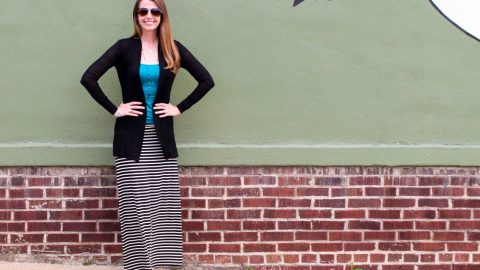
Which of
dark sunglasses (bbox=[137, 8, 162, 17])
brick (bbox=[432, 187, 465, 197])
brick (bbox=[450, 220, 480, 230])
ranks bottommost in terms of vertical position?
brick (bbox=[450, 220, 480, 230])

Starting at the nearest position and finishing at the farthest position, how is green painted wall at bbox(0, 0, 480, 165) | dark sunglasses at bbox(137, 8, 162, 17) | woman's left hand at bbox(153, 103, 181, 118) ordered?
dark sunglasses at bbox(137, 8, 162, 17) → woman's left hand at bbox(153, 103, 181, 118) → green painted wall at bbox(0, 0, 480, 165)

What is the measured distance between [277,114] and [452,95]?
4.00 feet

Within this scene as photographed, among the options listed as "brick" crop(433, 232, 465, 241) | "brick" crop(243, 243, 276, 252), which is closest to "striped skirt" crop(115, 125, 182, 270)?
"brick" crop(243, 243, 276, 252)

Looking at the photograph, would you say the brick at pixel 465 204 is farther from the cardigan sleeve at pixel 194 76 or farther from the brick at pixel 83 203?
the brick at pixel 83 203

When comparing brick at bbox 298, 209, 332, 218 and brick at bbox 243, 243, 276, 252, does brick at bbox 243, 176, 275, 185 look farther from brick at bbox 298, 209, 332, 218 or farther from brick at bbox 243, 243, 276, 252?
brick at bbox 243, 243, 276, 252

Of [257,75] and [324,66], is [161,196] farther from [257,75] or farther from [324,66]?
[324,66]

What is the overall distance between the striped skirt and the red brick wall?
0.34 meters

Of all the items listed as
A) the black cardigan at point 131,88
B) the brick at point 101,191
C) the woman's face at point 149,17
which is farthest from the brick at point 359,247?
the woman's face at point 149,17

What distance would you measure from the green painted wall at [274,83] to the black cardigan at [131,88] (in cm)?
37

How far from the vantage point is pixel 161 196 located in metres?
4.19

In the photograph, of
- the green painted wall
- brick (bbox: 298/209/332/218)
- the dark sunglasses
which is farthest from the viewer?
brick (bbox: 298/209/332/218)

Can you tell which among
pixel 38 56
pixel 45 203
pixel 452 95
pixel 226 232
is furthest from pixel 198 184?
pixel 452 95

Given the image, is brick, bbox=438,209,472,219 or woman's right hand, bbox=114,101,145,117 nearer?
woman's right hand, bbox=114,101,145,117

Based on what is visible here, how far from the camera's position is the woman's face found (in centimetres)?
403
